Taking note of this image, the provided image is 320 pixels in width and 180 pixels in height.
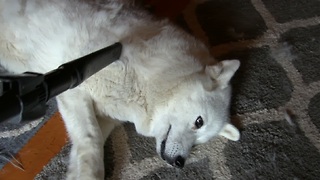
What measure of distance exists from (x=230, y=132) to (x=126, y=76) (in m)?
0.37

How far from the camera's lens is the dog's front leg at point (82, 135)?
1233 mm

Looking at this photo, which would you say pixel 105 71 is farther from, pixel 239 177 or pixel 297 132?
pixel 297 132

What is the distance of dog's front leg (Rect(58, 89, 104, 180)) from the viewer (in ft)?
4.05

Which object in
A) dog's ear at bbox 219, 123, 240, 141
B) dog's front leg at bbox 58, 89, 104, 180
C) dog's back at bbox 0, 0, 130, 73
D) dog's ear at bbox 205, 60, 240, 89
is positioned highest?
dog's back at bbox 0, 0, 130, 73

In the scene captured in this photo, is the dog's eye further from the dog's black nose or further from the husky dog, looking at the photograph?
the dog's black nose

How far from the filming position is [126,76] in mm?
1282

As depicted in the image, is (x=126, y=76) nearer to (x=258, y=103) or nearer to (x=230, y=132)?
(x=230, y=132)

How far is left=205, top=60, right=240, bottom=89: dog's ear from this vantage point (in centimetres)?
Answer: 126

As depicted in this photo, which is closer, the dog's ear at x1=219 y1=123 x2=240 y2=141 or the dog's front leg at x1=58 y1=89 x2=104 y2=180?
the dog's front leg at x1=58 y1=89 x2=104 y2=180

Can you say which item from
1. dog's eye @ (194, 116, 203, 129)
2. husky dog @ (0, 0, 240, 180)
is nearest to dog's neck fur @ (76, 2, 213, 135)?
husky dog @ (0, 0, 240, 180)

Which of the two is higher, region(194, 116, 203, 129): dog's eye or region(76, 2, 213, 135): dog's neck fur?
region(76, 2, 213, 135): dog's neck fur

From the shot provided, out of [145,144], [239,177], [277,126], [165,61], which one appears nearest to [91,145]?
[145,144]

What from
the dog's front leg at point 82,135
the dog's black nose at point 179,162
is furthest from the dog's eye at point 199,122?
the dog's front leg at point 82,135

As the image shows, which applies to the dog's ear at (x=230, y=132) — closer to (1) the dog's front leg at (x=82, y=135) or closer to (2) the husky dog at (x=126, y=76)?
(2) the husky dog at (x=126, y=76)
